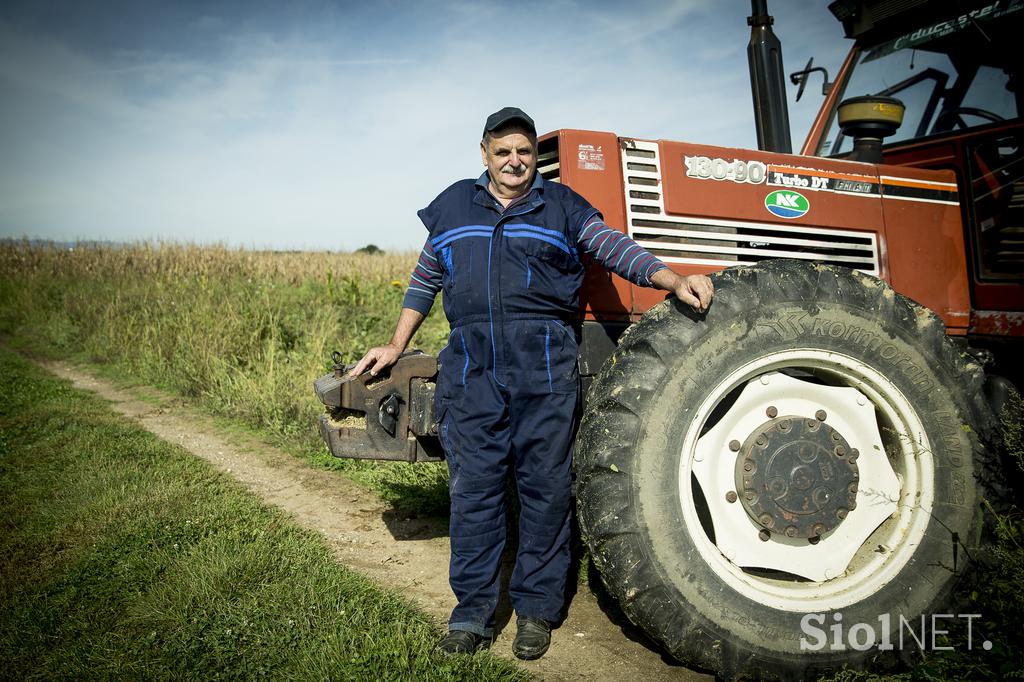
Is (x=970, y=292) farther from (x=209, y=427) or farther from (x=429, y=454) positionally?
(x=209, y=427)

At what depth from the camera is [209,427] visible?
20.5 feet

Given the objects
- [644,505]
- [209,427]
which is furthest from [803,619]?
[209,427]

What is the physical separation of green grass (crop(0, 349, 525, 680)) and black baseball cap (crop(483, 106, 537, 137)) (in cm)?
207

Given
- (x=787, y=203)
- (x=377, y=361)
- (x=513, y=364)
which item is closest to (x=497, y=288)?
(x=513, y=364)

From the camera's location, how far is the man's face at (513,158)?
2773 millimetres

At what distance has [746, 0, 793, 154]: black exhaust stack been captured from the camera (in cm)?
352

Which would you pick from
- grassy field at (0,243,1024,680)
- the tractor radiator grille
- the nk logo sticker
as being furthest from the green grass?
the nk logo sticker

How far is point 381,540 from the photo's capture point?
3.89 meters

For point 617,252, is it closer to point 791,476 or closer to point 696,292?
point 696,292

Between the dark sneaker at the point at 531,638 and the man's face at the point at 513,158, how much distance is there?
1775 mm

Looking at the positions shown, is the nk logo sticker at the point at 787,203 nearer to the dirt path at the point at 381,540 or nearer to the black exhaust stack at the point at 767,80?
the black exhaust stack at the point at 767,80

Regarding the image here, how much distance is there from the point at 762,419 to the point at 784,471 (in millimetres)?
213

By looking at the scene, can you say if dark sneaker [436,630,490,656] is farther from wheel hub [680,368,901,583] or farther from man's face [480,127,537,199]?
man's face [480,127,537,199]

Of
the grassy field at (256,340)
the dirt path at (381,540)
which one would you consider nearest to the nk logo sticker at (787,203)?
the grassy field at (256,340)
